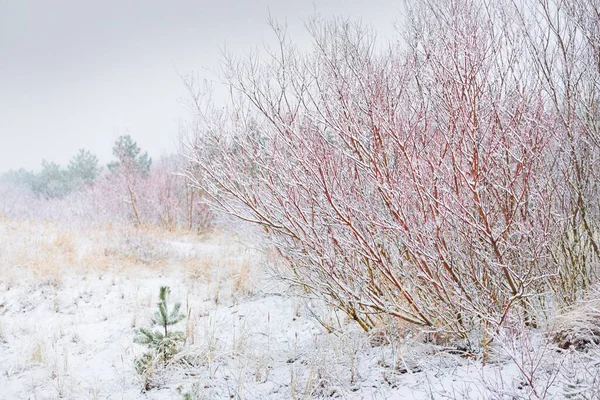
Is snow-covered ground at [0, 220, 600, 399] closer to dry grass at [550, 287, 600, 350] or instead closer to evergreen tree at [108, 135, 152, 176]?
dry grass at [550, 287, 600, 350]

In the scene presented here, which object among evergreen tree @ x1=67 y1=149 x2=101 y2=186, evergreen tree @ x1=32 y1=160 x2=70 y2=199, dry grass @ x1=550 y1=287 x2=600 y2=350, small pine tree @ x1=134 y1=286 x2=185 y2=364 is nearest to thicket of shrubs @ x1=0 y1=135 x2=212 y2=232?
small pine tree @ x1=134 y1=286 x2=185 y2=364

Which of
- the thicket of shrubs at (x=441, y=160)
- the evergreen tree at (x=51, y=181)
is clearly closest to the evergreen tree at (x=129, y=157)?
the evergreen tree at (x=51, y=181)

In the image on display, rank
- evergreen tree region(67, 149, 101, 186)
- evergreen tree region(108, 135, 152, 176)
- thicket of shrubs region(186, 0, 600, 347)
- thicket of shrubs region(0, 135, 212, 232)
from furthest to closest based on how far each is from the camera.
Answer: evergreen tree region(67, 149, 101, 186)
evergreen tree region(108, 135, 152, 176)
thicket of shrubs region(0, 135, 212, 232)
thicket of shrubs region(186, 0, 600, 347)

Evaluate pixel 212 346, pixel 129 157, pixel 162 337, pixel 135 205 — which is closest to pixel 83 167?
pixel 129 157

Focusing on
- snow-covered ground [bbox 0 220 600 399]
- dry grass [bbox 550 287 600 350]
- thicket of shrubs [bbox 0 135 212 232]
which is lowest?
snow-covered ground [bbox 0 220 600 399]

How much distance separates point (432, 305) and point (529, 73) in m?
2.15

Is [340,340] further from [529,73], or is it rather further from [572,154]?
[529,73]

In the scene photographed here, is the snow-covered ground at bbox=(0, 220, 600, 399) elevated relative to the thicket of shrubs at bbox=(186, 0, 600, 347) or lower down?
lower down

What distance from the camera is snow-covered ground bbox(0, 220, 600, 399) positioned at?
257cm

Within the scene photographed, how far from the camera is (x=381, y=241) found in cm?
329

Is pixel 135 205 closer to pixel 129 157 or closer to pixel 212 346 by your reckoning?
pixel 129 157

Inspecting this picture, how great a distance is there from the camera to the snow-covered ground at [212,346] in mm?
2570

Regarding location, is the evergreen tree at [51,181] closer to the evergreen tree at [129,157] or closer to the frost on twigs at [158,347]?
the evergreen tree at [129,157]

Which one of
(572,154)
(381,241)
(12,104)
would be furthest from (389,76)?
(12,104)
